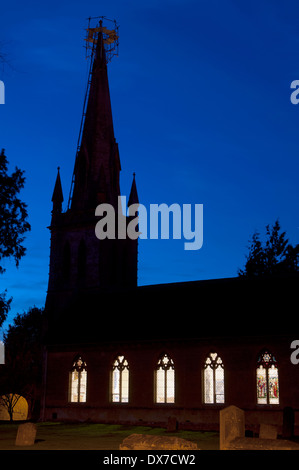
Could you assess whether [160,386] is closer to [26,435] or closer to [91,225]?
[26,435]

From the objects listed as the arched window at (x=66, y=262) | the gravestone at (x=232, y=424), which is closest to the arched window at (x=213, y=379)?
the gravestone at (x=232, y=424)

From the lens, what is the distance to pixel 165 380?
35.3m

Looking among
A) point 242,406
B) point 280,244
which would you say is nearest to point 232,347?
point 242,406

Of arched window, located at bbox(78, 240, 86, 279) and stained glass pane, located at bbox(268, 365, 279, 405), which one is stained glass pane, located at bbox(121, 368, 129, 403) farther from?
arched window, located at bbox(78, 240, 86, 279)

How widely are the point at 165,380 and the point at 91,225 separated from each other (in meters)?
17.4

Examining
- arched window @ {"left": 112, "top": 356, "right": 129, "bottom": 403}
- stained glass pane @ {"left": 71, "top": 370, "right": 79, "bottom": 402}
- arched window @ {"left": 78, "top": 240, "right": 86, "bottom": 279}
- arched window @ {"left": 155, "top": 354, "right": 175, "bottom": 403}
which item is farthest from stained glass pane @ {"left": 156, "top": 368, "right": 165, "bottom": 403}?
arched window @ {"left": 78, "top": 240, "right": 86, "bottom": 279}

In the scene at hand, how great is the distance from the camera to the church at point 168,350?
32500 millimetres

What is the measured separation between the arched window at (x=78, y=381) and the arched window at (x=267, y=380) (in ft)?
37.8

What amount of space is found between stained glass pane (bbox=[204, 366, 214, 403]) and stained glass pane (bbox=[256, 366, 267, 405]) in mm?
2671

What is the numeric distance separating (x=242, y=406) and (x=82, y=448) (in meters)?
13.3

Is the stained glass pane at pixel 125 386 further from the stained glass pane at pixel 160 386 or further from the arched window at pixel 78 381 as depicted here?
the arched window at pixel 78 381

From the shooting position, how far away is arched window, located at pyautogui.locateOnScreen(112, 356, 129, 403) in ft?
120

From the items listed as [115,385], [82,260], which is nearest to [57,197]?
[82,260]
